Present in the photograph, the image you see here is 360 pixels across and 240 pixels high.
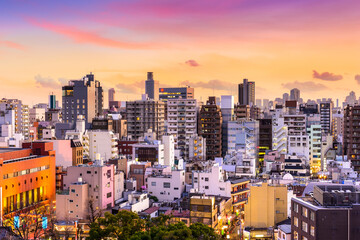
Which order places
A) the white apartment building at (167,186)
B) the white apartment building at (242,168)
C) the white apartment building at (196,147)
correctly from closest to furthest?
the white apartment building at (167,186) < the white apartment building at (242,168) < the white apartment building at (196,147)

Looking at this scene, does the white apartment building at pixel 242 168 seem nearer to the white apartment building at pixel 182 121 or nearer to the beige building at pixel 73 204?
the white apartment building at pixel 182 121

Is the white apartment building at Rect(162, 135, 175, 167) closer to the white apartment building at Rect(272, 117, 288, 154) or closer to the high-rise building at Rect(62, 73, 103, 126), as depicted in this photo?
the white apartment building at Rect(272, 117, 288, 154)

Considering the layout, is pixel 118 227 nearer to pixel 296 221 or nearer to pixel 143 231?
pixel 143 231

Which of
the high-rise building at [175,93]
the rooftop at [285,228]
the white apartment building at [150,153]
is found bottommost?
the rooftop at [285,228]

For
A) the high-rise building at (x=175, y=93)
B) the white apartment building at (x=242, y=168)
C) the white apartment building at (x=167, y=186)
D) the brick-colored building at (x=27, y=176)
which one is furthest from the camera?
the high-rise building at (x=175, y=93)

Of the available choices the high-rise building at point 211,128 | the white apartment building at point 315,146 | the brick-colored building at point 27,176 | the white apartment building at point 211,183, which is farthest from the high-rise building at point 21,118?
the white apartment building at point 211,183

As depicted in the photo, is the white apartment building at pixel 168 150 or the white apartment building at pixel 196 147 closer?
the white apartment building at pixel 168 150
